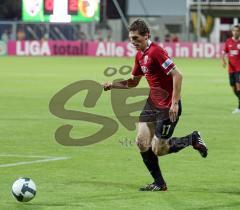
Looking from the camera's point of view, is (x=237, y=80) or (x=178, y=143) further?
(x=237, y=80)

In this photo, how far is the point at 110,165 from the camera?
1333 cm

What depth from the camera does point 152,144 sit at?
11117mm

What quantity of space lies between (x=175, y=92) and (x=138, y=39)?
0.79 m

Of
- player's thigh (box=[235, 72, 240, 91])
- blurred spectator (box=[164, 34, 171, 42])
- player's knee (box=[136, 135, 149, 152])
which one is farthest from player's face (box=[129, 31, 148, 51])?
blurred spectator (box=[164, 34, 171, 42])

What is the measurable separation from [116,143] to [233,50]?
9.11m

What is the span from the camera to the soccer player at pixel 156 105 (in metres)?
10.7

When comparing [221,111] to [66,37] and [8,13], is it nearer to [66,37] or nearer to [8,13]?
[66,37]

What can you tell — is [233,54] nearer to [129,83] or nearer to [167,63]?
[129,83]

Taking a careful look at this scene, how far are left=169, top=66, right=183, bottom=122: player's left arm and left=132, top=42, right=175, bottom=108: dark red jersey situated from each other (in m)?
0.09

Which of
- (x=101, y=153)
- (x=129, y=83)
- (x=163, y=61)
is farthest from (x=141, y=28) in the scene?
(x=101, y=153)

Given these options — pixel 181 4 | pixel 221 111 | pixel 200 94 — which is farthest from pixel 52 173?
pixel 181 4

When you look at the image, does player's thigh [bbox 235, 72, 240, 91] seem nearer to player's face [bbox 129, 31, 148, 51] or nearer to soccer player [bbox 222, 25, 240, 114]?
soccer player [bbox 222, 25, 240, 114]

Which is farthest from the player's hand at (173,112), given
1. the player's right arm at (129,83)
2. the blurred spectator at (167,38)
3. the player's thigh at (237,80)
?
the blurred spectator at (167,38)

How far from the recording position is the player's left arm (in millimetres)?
10648
